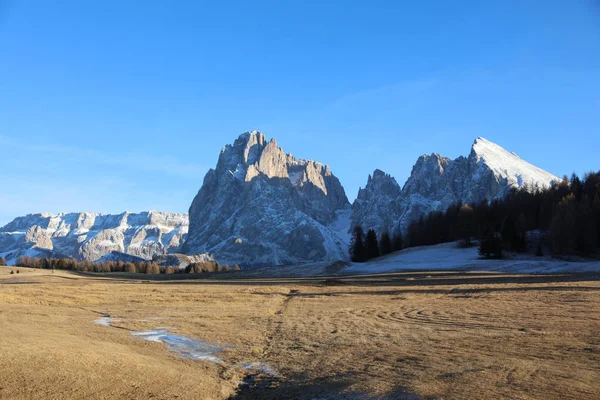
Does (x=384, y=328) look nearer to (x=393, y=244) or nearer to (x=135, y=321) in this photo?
(x=135, y=321)

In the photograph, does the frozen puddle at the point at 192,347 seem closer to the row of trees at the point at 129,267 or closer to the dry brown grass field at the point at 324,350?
the dry brown grass field at the point at 324,350

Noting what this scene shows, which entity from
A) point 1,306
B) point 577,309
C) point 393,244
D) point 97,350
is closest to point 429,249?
point 393,244

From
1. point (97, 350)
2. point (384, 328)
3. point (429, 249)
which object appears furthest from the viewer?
point (429, 249)

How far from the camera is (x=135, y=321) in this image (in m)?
24.7

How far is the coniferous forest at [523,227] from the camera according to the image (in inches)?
3241

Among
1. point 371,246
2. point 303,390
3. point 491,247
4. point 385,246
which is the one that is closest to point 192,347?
point 303,390

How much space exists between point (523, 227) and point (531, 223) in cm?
1215

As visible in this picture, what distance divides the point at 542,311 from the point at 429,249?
78.8 metres

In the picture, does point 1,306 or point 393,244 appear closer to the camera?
point 1,306

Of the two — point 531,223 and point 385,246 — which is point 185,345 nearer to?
point 531,223

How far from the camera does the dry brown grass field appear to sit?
11930mm

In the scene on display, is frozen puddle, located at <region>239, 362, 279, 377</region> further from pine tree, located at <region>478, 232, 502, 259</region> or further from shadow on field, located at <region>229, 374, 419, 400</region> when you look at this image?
pine tree, located at <region>478, 232, 502, 259</region>

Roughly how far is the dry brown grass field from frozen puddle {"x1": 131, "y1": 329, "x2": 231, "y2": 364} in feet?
1.51

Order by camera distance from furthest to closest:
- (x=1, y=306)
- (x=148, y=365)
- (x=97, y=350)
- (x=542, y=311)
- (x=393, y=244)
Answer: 1. (x=393, y=244)
2. (x=1, y=306)
3. (x=542, y=311)
4. (x=97, y=350)
5. (x=148, y=365)
